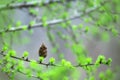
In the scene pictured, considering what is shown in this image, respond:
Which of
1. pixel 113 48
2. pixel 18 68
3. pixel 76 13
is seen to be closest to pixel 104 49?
pixel 113 48

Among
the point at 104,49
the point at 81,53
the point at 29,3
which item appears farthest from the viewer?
the point at 104,49

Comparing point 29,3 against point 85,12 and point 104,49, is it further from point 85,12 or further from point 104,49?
point 104,49

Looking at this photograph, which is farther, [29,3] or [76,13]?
[76,13]

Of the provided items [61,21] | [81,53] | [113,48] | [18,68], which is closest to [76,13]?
[61,21]

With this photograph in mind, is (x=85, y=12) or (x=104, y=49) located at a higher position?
(x=104, y=49)

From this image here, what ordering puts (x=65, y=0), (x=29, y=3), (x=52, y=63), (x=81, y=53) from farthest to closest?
(x=65, y=0)
(x=29, y=3)
(x=81, y=53)
(x=52, y=63)

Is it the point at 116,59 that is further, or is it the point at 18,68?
the point at 116,59

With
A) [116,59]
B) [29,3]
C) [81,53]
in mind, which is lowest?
[81,53]

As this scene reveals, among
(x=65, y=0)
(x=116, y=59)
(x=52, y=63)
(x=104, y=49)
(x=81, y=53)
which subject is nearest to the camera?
(x=52, y=63)

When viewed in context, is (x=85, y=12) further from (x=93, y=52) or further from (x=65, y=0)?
(x=93, y=52)
